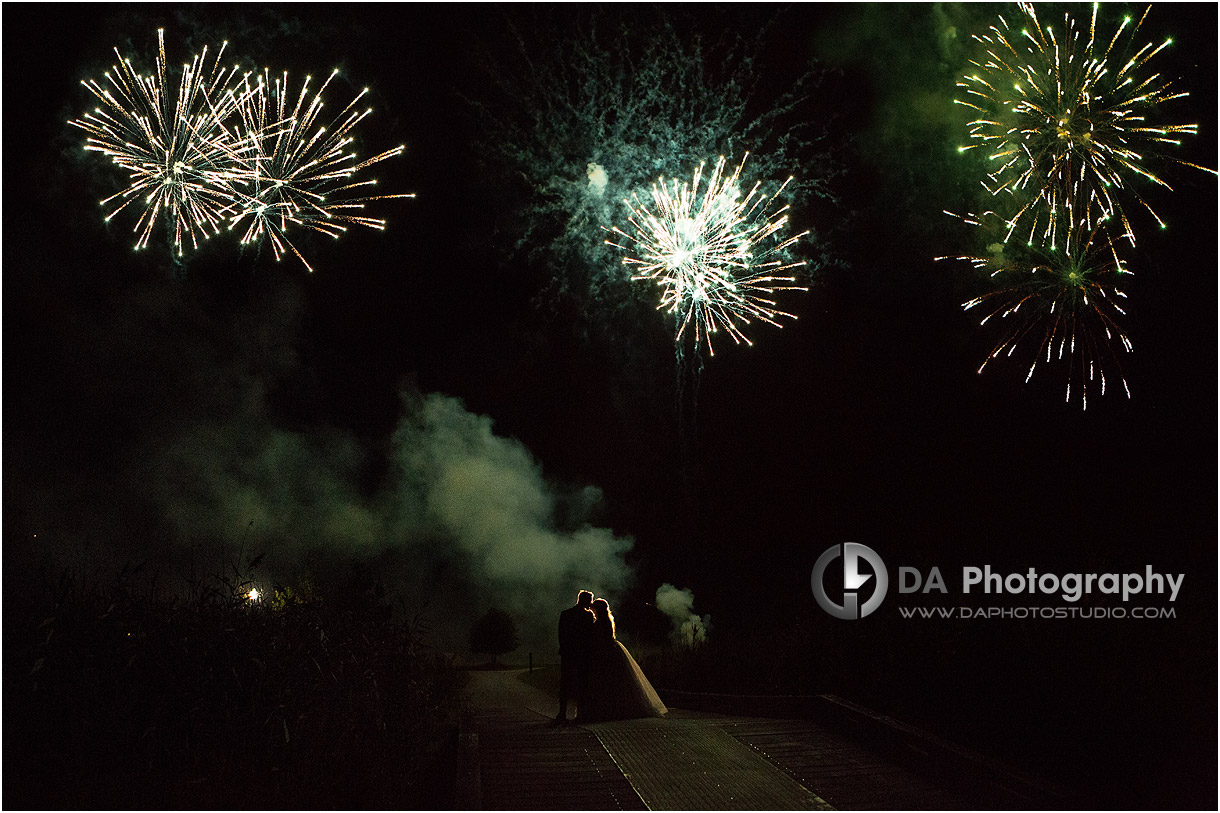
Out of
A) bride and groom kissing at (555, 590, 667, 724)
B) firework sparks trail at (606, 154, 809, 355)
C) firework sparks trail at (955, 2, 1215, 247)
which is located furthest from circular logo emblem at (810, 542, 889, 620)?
firework sparks trail at (955, 2, 1215, 247)

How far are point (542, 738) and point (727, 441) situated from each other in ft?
55.2

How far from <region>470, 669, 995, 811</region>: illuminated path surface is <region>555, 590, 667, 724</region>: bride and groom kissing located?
0.24 metres

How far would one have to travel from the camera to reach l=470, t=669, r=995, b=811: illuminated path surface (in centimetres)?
565

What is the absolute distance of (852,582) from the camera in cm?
1158

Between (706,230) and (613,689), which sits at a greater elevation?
(706,230)

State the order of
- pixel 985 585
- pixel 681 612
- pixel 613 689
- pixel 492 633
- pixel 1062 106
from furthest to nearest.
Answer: pixel 492 633 < pixel 681 612 < pixel 985 585 < pixel 1062 106 < pixel 613 689

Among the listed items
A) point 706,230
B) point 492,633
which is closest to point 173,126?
point 706,230

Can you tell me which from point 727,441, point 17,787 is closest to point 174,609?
point 17,787

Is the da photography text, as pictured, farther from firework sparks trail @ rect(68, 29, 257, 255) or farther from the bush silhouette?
the bush silhouette

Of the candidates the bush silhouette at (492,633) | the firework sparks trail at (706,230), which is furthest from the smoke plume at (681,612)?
the firework sparks trail at (706,230)

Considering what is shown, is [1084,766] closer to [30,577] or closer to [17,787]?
[17,787]

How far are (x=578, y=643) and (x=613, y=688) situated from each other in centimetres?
55

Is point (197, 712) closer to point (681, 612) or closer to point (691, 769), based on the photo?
point (691, 769)

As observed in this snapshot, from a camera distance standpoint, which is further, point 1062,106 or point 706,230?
point 706,230
